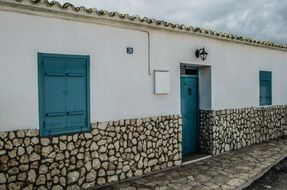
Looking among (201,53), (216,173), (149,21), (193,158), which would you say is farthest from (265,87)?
(149,21)

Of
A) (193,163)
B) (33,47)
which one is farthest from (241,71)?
(33,47)

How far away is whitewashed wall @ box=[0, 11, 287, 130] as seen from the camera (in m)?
5.95

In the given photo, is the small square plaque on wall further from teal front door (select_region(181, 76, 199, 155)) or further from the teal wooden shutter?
the teal wooden shutter

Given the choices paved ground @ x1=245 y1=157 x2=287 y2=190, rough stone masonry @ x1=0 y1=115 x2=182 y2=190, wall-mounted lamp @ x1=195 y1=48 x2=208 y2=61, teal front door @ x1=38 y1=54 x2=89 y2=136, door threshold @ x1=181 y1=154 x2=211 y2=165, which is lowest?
paved ground @ x1=245 y1=157 x2=287 y2=190

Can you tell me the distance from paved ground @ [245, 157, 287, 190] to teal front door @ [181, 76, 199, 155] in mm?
2523

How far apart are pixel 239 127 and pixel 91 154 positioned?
6.41 metres

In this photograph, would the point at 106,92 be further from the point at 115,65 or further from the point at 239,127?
the point at 239,127

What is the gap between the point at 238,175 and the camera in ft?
26.8

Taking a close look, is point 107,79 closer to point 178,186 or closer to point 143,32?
point 143,32

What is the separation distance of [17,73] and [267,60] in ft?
34.1

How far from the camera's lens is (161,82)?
8.60 meters

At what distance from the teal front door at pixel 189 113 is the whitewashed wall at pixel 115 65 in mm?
338

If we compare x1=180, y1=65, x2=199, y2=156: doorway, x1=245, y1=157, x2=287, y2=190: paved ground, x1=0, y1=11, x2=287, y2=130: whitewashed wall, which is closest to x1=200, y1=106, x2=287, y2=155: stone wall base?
x1=180, y1=65, x2=199, y2=156: doorway

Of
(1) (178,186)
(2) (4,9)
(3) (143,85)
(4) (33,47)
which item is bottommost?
(1) (178,186)
